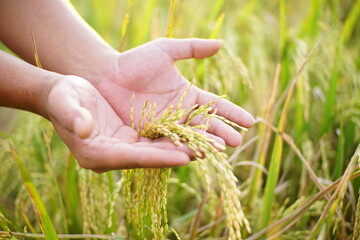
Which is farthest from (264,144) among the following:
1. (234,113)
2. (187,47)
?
(187,47)

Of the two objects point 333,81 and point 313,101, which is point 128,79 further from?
point 313,101

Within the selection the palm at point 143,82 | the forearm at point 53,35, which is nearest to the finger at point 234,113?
the palm at point 143,82

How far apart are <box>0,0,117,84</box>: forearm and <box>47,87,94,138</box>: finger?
1.91 feet

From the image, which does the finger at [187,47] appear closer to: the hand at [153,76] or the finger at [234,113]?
the hand at [153,76]

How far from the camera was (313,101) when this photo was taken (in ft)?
7.15

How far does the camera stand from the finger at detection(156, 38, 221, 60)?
1295 mm

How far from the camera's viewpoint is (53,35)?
1451mm

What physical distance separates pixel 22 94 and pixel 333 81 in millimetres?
1322

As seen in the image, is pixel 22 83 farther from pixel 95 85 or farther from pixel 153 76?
pixel 153 76

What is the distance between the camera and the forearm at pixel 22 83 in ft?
3.56

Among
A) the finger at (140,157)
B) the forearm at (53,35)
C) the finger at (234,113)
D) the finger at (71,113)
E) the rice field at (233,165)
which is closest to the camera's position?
the finger at (71,113)

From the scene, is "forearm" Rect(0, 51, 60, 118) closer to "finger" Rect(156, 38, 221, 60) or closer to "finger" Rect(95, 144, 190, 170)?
"finger" Rect(95, 144, 190, 170)

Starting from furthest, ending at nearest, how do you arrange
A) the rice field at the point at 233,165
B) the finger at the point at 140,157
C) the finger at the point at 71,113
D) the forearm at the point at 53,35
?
the forearm at the point at 53,35, the rice field at the point at 233,165, the finger at the point at 140,157, the finger at the point at 71,113

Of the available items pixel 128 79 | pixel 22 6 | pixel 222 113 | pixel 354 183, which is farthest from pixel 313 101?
pixel 22 6
